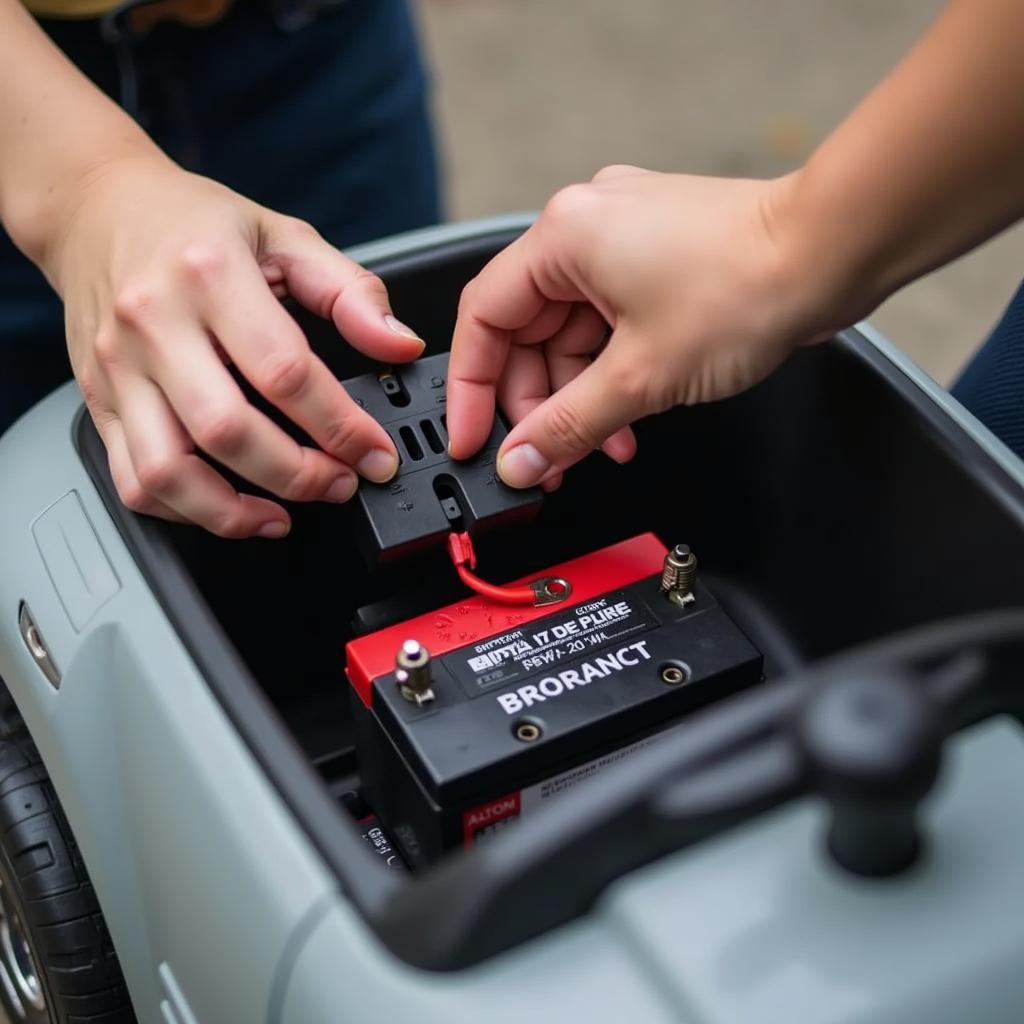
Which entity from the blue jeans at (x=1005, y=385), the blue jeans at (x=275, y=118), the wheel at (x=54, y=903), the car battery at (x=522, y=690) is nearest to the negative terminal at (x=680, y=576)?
the car battery at (x=522, y=690)

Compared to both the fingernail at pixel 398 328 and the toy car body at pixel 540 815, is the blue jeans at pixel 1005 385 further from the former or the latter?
the fingernail at pixel 398 328

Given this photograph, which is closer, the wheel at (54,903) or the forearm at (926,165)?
the forearm at (926,165)

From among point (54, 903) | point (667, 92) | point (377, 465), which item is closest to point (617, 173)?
point (377, 465)

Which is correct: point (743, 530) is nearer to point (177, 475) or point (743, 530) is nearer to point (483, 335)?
point (483, 335)

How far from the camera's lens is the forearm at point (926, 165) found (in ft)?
1.54

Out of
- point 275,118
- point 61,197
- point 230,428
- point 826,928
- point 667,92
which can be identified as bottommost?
point 826,928

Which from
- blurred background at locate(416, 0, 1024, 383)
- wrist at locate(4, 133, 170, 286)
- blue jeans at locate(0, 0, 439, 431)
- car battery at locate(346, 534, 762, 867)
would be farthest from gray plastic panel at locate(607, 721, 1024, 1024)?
blurred background at locate(416, 0, 1024, 383)

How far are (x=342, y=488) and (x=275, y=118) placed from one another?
0.41 m

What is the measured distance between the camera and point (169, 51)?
0.86 m

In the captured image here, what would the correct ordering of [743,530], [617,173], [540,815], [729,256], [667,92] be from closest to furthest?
[540,815]
[729,256]
[617,173]
[743,530]
[667,92]

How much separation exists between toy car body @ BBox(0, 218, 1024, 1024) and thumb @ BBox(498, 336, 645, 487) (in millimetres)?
110

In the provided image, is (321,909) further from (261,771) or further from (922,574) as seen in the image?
(922,574)

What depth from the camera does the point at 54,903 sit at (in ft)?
2.18

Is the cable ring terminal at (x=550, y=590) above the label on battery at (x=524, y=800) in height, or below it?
above
